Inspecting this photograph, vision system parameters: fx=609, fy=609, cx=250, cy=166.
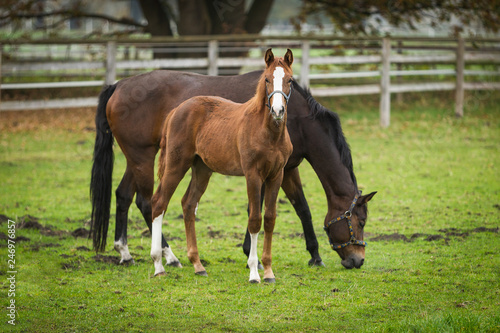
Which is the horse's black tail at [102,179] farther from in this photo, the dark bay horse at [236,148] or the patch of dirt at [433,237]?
the patch of dirt at [433,237]

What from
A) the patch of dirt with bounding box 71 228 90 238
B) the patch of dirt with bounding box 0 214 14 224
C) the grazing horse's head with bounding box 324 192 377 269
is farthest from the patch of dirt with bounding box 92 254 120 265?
the grazing horse's head with bounding box 324 192 377 269

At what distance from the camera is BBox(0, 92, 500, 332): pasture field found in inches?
178

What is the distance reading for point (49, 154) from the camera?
40.1 feet

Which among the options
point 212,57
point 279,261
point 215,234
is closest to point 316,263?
point 279,261

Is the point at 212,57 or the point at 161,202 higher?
the point at 212,57

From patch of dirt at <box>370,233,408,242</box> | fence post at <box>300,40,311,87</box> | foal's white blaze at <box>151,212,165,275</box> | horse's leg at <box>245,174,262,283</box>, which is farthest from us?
fence post at <box>300,40,311,87</box>

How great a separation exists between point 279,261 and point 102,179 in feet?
6.99

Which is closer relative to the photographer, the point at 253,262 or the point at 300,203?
the point at 253,262

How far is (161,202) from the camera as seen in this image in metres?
5.73

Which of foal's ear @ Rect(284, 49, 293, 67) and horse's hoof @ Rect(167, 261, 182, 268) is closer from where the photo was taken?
foal's ear @ Rect(284, 49, 293, 67)

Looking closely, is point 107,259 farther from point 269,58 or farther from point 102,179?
point 269,58

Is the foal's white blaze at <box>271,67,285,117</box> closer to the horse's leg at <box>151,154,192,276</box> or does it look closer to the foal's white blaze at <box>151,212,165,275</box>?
the horse's leg at <box>151,154,192,276</box>

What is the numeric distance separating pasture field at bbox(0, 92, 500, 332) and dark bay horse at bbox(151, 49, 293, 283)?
1.65 ft

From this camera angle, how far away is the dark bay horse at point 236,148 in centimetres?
504
